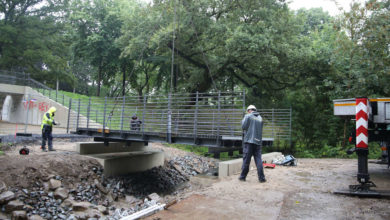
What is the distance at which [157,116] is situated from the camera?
37.3 feet

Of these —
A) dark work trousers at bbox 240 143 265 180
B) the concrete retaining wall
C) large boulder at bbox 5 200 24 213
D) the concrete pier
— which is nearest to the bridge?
the concrete retaining wall

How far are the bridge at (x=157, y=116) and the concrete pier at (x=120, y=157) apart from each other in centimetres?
59

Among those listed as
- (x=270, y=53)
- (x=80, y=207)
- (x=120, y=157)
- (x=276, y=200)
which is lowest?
(x=80, y=207)

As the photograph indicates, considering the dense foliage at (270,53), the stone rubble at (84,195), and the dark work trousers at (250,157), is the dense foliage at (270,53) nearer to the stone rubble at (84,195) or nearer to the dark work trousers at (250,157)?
the stone rubble at (84,195)

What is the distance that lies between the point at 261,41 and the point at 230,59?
277 cm

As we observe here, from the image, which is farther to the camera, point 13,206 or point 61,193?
point 61,193

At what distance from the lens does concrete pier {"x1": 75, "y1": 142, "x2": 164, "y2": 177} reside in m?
11.5

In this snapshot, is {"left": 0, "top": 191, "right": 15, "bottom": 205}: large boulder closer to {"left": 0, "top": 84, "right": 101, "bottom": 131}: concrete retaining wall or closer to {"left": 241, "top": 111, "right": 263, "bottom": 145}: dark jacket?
{"left": 241, "top": 111, "right": 263, "bottom": 145}: dark jacket

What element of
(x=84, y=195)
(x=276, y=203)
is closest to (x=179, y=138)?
(x=84, y=195)

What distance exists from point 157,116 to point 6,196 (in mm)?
5750

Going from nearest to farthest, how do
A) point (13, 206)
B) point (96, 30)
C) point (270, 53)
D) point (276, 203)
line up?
point (276, 203), point (13, 206), point (270, 53), point (96, 30)

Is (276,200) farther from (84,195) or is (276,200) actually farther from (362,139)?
(84,195)

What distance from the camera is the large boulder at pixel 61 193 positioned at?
7978mm

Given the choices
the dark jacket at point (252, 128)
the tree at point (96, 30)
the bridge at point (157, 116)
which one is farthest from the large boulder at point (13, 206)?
the tree at point (96, 30)
